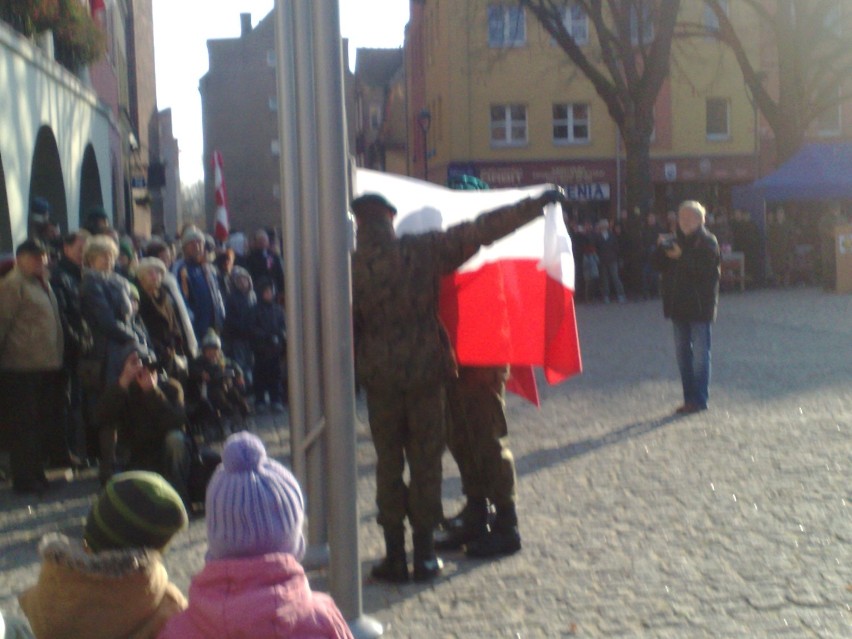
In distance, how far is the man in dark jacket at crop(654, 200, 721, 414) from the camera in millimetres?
11102

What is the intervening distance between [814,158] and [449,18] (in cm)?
1817

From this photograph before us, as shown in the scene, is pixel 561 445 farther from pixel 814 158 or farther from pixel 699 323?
pixel 814 158

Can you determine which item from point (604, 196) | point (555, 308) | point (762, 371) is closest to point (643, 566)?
point (555, 308)

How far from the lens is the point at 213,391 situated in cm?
1031

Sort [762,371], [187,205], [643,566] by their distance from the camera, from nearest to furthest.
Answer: [643,566] < [762,371] < [187,205]

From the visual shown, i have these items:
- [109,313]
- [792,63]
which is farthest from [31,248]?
[792,63]

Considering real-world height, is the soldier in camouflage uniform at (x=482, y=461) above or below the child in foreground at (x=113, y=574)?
below

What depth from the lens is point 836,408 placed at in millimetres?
11156

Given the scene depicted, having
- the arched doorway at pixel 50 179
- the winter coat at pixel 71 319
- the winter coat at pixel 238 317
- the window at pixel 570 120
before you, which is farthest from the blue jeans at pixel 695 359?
the window at pixel 570 120

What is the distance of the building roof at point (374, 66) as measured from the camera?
260ft

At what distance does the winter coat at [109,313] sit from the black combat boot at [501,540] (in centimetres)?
321

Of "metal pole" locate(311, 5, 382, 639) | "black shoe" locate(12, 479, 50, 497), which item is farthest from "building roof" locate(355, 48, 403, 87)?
"metal pole" locate(311, 5, 382, 639)

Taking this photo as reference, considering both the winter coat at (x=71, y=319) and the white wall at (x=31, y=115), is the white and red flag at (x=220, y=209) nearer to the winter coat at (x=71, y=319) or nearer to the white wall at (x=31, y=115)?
the white wall at (x=31, y=115)

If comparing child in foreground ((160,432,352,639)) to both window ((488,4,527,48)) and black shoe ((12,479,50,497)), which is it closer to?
black shoe ((12,479,50,497))
